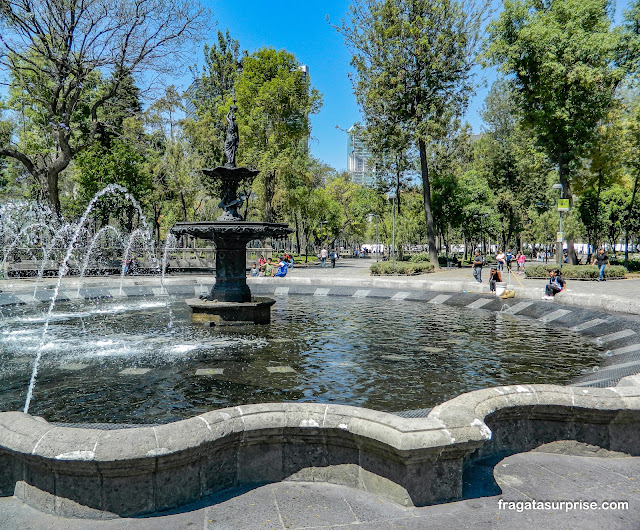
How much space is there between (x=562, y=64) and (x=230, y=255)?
1050 inches

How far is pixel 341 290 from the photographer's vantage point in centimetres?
1825

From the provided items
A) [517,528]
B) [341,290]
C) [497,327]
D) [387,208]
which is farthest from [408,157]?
[517,528]

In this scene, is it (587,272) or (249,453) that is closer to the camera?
(249,453)

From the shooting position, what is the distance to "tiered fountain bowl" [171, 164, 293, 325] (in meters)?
10.9

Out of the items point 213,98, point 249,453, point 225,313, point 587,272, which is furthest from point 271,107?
point 249,453

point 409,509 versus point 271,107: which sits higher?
point 271,107

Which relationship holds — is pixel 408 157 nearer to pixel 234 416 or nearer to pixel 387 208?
pixel 387 208

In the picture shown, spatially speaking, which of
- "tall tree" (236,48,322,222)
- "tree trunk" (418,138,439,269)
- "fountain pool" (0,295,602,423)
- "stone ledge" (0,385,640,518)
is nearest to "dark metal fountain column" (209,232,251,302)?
"fountain pool" (0,295,602,423)

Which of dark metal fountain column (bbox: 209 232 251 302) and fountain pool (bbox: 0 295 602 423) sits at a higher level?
dark metal fountain column (bbox: 209 232 251 302)

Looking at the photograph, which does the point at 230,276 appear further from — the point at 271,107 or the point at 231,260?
the point at 271,107

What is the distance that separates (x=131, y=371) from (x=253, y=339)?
10.1ft

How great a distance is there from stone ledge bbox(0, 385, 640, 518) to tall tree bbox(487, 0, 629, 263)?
98.7 ft

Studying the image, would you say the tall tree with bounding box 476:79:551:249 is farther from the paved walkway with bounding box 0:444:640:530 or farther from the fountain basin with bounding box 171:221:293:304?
the paved walkway with bounding box 0:444:640:530

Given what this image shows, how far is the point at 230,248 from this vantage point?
12000 millimetres
